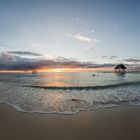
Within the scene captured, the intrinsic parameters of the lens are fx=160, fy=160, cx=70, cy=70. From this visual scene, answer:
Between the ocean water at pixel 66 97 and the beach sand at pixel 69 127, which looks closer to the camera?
the beach sand at pixel 69 127

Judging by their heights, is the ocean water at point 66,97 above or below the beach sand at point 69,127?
below

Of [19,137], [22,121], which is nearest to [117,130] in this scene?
[19,137]

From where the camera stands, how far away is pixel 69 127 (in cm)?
550

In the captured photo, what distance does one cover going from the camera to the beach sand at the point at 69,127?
4684 millimetres

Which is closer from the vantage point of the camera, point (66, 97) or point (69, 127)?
point (69, 127)

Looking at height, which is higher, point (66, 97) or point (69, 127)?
point (69, 127)

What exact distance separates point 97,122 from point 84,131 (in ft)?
3.55

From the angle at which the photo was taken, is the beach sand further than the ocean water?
No

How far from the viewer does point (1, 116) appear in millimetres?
6852

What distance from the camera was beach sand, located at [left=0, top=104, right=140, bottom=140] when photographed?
4.68m

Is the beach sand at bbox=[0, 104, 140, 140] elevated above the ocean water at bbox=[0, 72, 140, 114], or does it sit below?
above

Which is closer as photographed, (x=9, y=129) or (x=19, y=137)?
(x=19, y=137)

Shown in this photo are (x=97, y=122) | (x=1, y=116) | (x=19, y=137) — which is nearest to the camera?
(x=19, y=137)

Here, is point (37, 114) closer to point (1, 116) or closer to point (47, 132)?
point (1, 116)
